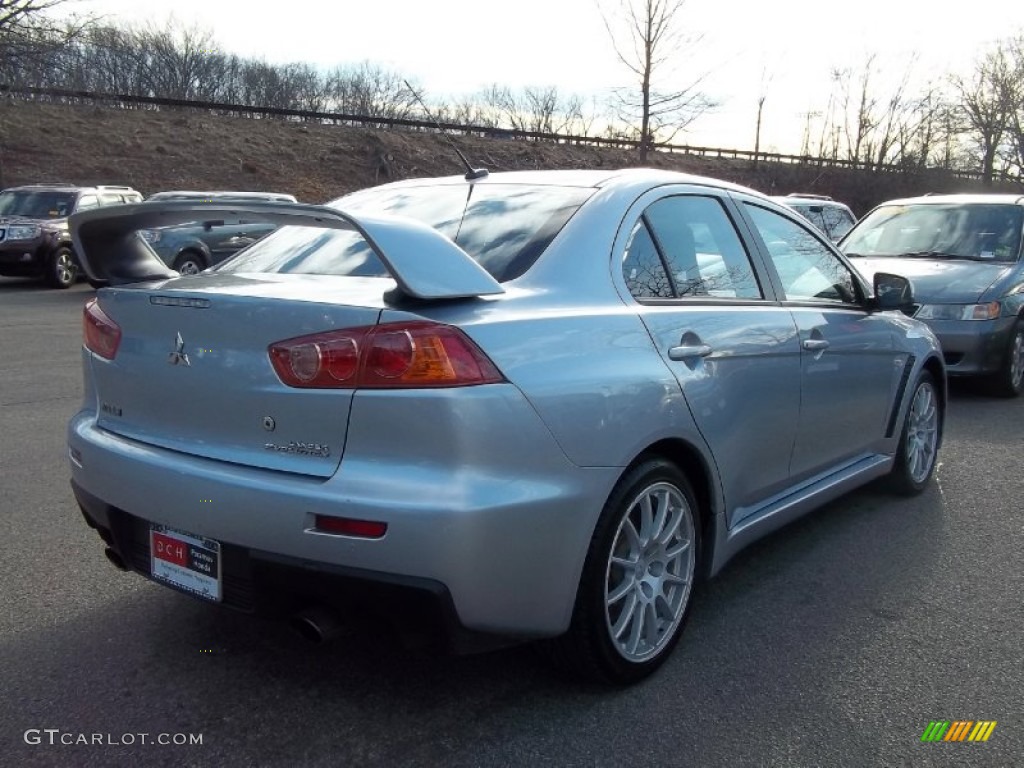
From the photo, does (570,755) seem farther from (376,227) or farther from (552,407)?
(376,227)

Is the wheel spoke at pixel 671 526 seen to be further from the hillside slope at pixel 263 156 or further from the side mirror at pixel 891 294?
the hillside slope at pixel 263 156

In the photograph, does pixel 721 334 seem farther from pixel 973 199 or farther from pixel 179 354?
pixel 973 199

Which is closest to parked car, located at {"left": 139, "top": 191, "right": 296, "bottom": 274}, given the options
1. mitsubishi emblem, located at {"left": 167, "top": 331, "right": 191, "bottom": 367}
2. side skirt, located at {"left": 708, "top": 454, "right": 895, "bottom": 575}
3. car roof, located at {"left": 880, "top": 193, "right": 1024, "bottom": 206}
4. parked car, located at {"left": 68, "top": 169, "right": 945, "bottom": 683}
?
car roof, located at {"left": 880, "top": 193, "right": 1024, "bottom": 206}

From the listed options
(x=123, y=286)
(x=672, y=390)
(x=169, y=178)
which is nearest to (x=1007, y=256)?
(x=672, y=390)

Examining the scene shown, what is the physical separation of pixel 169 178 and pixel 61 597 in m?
32.4

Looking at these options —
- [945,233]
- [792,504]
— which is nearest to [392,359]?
[792,504]

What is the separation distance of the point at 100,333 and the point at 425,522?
1.42 m

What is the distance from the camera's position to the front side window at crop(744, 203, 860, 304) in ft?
12.8

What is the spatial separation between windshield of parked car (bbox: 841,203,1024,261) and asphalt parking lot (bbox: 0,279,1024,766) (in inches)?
200

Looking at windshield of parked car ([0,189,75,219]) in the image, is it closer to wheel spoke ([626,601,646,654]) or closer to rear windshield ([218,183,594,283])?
rear windshield ([218,183,594,283])

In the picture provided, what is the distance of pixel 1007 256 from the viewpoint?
8328 mm

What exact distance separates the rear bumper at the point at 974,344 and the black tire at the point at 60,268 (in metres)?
14.1

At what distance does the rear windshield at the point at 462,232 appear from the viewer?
2934mm

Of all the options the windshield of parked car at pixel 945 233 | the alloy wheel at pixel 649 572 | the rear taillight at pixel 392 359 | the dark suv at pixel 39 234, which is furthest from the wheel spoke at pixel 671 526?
the dark suv at pixel 39 234
